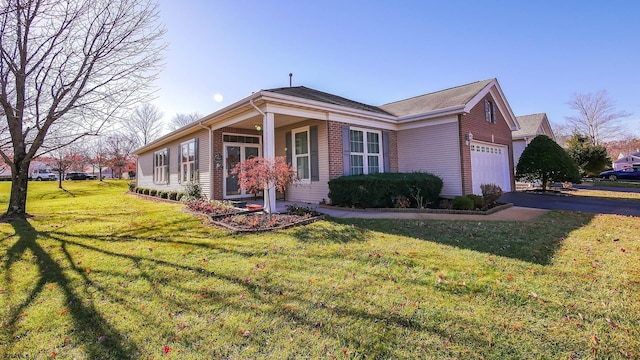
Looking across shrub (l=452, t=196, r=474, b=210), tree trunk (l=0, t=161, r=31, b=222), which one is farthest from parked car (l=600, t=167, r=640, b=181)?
tree trunk (l=0, t=161, r=31, b=222)

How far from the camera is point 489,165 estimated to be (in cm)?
1227

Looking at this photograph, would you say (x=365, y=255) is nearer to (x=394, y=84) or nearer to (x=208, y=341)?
(x=208, y=341)

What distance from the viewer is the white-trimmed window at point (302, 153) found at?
10216 mm

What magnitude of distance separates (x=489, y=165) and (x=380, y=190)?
6872mm

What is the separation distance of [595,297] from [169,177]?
16238 millimetres

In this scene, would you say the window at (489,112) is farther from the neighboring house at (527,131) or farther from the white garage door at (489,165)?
the neighboring house at (527,131)

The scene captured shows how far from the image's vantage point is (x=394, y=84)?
1445 cm

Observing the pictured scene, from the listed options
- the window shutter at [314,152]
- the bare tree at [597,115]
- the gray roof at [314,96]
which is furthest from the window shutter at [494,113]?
the bare tree at [597,115]

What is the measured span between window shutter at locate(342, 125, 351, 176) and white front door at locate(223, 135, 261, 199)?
3.74 meters

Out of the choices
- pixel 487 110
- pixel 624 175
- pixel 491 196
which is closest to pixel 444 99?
pixel 487 110

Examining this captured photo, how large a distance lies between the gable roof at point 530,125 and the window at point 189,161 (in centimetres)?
1984

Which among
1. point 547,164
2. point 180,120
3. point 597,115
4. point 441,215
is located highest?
point 180,120

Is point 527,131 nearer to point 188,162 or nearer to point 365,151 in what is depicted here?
point 365,151

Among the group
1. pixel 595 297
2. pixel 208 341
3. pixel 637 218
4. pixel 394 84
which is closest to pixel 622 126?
pixel 394 84
